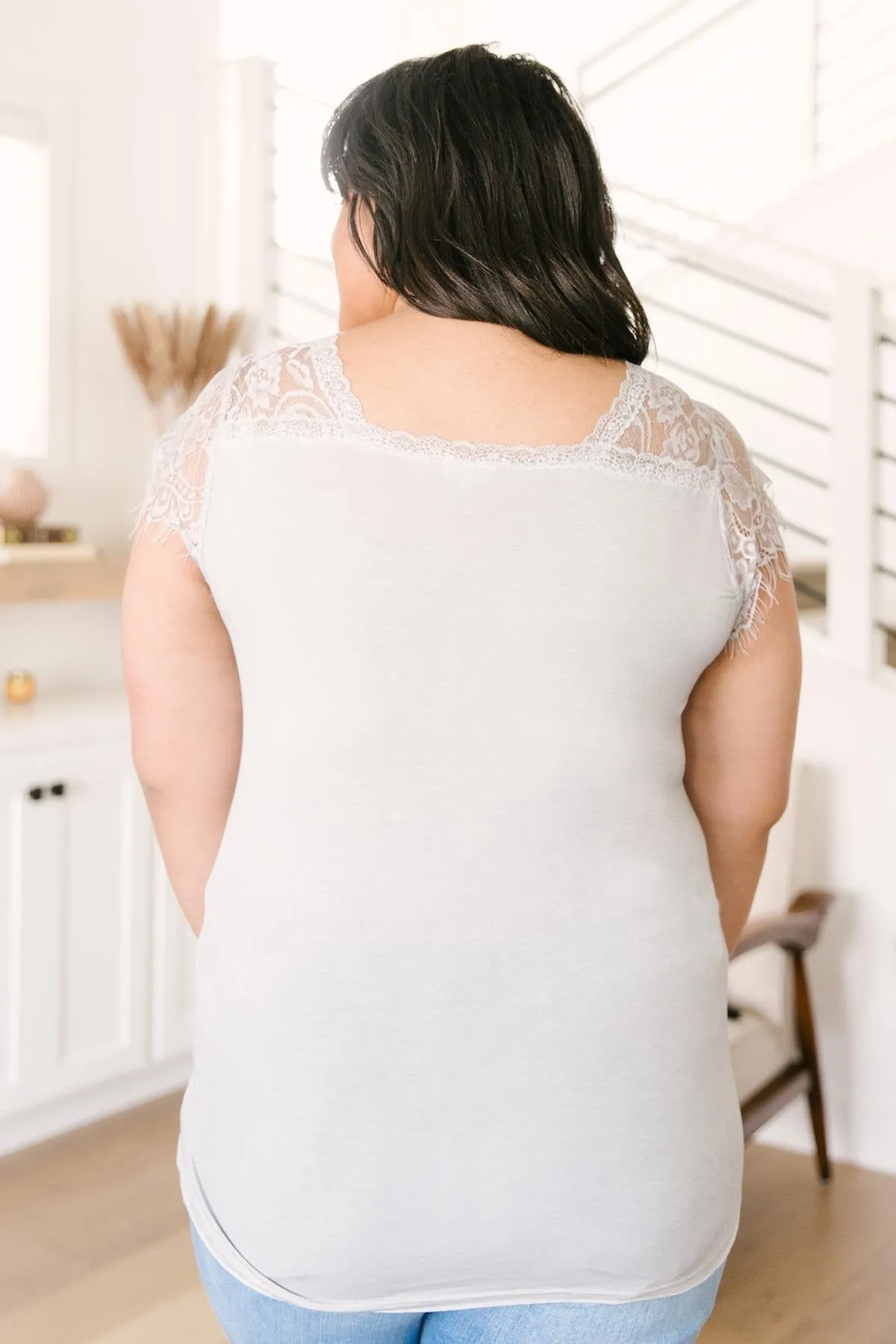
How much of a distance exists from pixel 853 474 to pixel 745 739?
83.3 inches

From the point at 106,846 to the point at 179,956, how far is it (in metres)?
0.35

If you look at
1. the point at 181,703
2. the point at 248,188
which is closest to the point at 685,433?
the point at 181,703

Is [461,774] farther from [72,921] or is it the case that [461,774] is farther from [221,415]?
[72,921]

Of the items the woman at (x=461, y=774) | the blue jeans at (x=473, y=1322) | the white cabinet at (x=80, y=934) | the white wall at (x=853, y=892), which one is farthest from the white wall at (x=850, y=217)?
the blue jeans at (x=473, y=1322)

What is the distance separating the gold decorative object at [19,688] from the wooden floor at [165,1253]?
3.20 ft

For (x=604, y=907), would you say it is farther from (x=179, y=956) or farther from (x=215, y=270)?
(x=215, y=270)

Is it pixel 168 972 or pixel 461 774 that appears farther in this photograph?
pixel 168 972

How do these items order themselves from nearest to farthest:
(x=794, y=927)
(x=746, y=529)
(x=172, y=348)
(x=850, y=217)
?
(x=746, y=529)
(x=794, y=927)
(x=172, y=348)
(x=850, y=217)

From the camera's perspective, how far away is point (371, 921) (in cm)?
80

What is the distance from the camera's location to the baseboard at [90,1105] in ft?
9.68

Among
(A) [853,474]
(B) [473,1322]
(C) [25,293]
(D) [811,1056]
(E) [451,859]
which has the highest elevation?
(C) [25,293]

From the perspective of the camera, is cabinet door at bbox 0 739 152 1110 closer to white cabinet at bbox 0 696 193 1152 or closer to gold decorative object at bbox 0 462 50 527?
white cabinet at bbox 0 696 193 1152

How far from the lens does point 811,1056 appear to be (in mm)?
2902

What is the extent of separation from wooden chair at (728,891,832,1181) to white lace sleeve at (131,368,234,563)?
2041 mm
